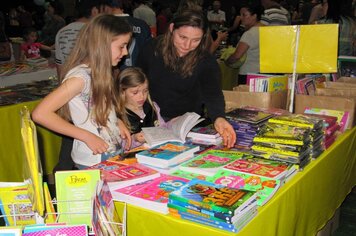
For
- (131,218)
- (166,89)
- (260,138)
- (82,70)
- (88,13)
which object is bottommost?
(131,218)

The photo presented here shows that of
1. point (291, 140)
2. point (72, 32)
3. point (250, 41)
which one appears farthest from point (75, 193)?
point (250, 41)

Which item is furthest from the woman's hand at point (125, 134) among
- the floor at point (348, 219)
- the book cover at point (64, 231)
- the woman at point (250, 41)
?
the woman at point (250, 41)

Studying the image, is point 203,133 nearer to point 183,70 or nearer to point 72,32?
point 183,70

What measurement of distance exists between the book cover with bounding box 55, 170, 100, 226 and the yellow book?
1687 mm

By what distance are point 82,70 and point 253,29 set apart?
223cm

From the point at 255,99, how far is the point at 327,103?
1.36 feet

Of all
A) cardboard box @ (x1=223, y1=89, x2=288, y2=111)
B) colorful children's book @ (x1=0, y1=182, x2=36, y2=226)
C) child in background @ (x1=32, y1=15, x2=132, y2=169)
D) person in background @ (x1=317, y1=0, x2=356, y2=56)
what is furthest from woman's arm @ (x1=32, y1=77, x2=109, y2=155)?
person in background @ (x1=317, y1=0, x2=356, y2=56)

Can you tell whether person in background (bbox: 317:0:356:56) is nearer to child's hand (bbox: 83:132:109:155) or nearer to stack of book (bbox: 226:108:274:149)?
stack of book (bbox: 226:108:274:149)

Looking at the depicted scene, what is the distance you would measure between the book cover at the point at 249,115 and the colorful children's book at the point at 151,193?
1.95 feet

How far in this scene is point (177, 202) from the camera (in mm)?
1248

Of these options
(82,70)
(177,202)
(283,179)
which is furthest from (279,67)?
(177,202)

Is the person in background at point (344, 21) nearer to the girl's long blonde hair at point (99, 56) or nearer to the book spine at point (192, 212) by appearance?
the girl's long blonde hair at point (99, 56)

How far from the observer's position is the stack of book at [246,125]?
1.89 meters

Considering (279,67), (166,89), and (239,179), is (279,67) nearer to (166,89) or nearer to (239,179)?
(166,89)
